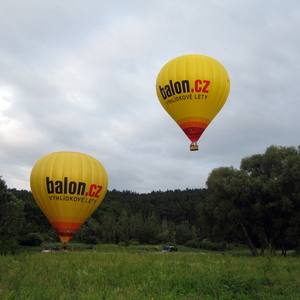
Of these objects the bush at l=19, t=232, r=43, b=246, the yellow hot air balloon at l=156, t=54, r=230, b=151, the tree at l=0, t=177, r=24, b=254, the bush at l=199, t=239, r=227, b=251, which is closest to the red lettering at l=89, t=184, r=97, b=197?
the yellow hot air balloon at l=156, t=54, r=230, b=151

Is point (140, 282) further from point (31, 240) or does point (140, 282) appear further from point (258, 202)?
point (31, 240)

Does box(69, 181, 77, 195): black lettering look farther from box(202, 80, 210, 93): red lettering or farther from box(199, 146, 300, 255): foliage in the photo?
box(199, 146, 300, 255): foliage

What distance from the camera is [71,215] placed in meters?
36.6

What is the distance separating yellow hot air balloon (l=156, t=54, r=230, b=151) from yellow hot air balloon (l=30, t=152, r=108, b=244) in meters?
10.5

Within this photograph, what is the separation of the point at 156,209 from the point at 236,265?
12959cm

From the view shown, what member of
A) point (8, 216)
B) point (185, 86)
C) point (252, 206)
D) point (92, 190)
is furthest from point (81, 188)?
point (8, 216)

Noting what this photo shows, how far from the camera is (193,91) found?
2797cm

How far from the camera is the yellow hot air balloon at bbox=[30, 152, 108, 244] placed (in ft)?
118

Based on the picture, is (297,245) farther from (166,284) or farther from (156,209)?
(156,209)

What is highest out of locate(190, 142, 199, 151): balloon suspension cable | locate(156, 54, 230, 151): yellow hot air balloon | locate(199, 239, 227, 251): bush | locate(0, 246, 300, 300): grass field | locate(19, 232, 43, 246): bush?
locate(156, 54, 230, 151): yellow hot air balloon

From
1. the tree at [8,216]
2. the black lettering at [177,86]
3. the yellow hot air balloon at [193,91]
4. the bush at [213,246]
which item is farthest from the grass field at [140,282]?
the bush at [213,246]

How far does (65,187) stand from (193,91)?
13157mm

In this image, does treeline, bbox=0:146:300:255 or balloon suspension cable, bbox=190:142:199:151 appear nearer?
balloon suspension cable, bbox=190:142:199:151

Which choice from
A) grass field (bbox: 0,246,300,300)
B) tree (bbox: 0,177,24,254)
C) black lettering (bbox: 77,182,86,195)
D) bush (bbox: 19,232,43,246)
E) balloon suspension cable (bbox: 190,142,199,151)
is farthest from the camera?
bush (bbox: 19,232,43,246)
